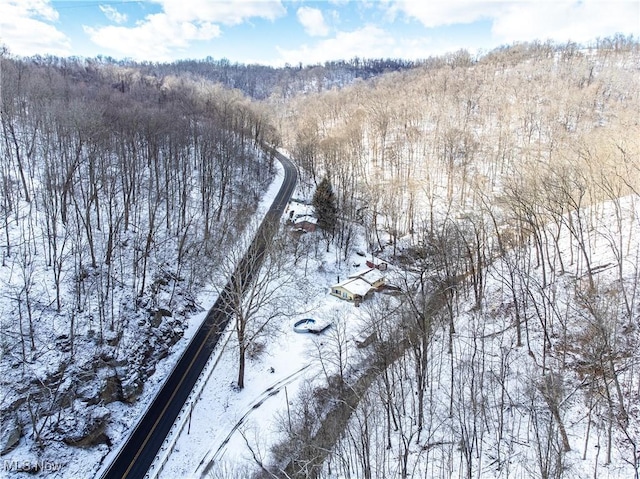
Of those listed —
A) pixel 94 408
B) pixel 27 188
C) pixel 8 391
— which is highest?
pixel 27 188

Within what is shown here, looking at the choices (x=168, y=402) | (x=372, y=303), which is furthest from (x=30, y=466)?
(x=372, y=303)

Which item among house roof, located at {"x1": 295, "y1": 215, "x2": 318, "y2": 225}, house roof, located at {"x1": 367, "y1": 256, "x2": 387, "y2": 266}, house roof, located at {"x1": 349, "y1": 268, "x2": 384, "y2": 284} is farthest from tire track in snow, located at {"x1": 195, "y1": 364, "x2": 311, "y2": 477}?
house roof, located at {"x1": 295, "y1": 215, "x2": 318, "y2": 225}

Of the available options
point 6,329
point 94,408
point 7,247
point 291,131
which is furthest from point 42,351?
point 291,131

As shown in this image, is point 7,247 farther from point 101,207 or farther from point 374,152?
point 374,152

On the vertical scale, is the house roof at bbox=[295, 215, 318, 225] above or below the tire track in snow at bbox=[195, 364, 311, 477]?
above

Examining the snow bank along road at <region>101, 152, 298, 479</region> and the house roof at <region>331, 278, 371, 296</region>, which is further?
the house roof at <region>331, 278, 371, 296</region>

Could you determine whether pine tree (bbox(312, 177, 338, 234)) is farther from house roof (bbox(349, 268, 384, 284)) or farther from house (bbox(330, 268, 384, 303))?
house (bbox(330, 268, 384, 303))
